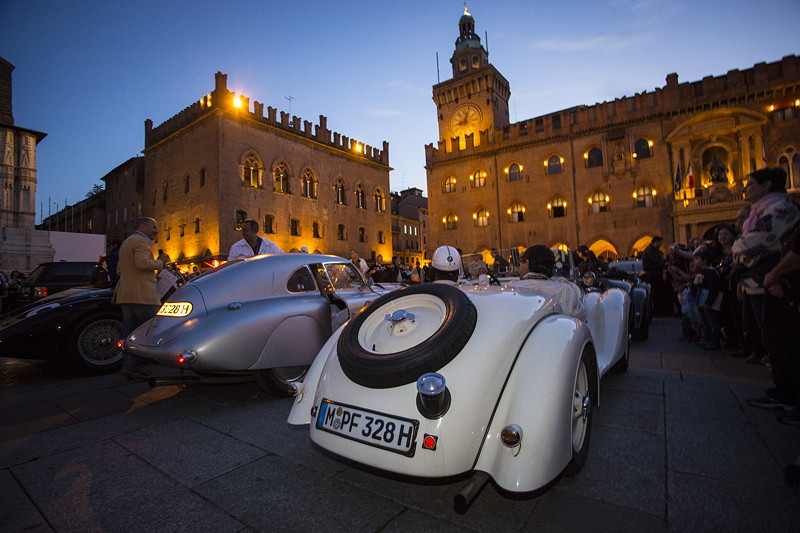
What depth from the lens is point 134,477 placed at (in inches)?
85.8

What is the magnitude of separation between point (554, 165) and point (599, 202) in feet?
14.3

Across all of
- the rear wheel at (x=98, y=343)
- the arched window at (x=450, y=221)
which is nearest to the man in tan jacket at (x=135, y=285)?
the rear wheel at (x=98, y=343)

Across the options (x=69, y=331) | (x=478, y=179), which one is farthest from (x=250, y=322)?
(x=478, y=179)

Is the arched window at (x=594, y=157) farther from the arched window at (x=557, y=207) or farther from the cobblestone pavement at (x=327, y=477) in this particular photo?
the cobblestone pavement at (x=327, y=477)

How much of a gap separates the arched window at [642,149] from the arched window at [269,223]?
25.9m

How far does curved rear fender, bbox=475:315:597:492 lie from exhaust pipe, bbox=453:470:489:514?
3 centimetres

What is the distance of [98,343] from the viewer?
4988 millimetres

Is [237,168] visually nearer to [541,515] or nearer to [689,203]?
[541,515]

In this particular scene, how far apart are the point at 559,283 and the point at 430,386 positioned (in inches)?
77.3

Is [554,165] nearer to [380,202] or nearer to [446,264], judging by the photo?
[380,202]

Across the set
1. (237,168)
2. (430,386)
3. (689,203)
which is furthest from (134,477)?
(689,203)

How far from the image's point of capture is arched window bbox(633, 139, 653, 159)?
2523 centimetres

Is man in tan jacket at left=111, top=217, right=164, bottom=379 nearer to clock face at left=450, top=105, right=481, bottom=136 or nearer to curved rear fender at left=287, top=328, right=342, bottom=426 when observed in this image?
curved rear fender at left=287, top=328, right=342, bottom=426

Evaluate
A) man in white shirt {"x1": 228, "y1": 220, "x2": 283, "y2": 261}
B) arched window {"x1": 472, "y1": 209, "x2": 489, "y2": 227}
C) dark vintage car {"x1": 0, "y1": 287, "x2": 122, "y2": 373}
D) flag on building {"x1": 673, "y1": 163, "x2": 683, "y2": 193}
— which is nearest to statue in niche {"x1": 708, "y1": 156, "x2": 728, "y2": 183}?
flag on building {"x1": 673, "y1": 163, "x2": 683, "y2": 193}
